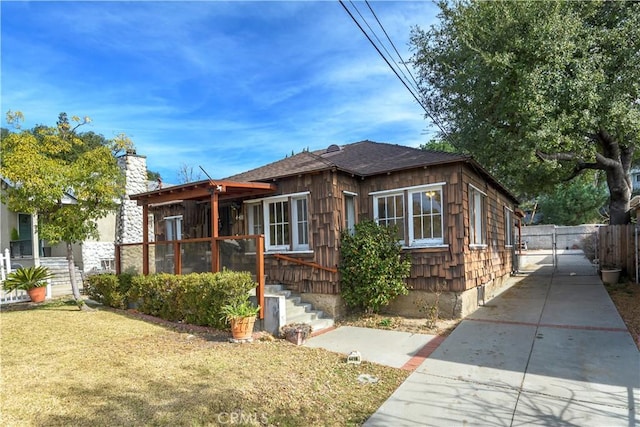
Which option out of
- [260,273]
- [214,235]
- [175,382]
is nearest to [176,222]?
[214,235]

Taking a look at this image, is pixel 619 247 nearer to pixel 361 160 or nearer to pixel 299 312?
pixel 361 160

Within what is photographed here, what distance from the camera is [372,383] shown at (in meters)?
4.79

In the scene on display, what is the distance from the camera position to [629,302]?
8.89 meters

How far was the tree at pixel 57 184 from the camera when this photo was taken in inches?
346

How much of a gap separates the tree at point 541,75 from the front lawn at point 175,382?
27.8 feet

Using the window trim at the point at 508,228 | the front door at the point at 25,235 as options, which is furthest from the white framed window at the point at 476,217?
the front door at the point at 25,235

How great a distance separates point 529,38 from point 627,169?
26.0 ft

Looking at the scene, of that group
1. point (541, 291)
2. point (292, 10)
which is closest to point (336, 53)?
point (292, 10)

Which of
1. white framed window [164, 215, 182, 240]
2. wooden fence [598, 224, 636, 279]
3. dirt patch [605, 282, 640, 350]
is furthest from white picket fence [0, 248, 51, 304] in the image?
wooden fence [598, 224, 636, 279]

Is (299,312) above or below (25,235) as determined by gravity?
below

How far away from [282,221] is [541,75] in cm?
768

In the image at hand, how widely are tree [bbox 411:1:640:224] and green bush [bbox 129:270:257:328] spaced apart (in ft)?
27.5

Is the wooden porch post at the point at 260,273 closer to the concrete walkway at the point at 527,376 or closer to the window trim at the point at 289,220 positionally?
the window trim at the point at 289,220

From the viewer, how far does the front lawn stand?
12.3 feet
